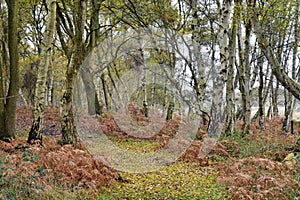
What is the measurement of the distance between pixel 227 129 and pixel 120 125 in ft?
16.8

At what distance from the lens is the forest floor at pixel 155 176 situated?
15.2 ft

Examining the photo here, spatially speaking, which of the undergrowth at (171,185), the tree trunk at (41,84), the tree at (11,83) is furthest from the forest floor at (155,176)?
the tree at (11,83)

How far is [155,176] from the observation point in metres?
6.91

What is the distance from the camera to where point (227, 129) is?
10.9 metres

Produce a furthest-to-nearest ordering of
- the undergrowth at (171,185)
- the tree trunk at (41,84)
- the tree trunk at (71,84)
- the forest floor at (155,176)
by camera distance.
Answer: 1. the tree trunk at (71,84)
2. the tree trunk at (41,84)
3. the undergrowth at (171,185)
4. the forest floor at (155,176)

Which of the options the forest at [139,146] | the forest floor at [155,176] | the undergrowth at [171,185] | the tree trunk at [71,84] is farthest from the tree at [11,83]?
the undergrowth at [171,185]

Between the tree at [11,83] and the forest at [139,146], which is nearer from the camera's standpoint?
the forest at [139,146]

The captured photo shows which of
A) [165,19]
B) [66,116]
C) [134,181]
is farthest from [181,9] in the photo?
[134,181]

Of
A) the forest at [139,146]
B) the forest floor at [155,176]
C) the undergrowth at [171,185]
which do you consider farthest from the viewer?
the undergrowth at [171,185]

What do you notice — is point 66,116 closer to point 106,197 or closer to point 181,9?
point 106,197

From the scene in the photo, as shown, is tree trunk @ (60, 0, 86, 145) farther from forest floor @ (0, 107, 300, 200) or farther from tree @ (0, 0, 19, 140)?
tree @ (0, 0, 19, 140)

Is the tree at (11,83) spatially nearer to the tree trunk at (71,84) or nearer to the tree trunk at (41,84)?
the tree trunk at (41,84)

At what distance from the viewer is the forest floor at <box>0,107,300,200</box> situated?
462cm

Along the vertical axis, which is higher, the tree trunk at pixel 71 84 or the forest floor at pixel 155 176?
the tree trunk at pixel 71 84
